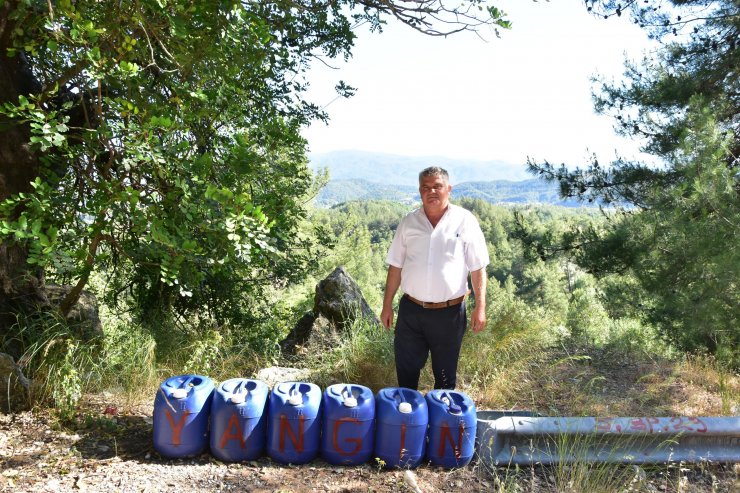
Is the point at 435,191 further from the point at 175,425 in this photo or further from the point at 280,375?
the point at 280,375

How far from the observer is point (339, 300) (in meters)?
6.98

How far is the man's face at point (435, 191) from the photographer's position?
364cm

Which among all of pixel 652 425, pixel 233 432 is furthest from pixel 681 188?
pixel 233 432

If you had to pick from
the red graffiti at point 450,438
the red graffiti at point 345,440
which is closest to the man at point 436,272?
the red graffiti at point 450,438

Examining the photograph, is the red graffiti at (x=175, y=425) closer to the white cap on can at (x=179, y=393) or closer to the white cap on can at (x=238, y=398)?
the white cap on can at (x=179, y=393)

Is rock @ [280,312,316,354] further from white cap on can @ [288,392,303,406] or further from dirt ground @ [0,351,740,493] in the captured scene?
white cap on can @ [288,392,303,406]

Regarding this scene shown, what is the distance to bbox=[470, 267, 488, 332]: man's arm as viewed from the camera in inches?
149

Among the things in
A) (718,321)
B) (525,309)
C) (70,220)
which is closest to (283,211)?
(70,220)

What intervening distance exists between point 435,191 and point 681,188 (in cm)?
409

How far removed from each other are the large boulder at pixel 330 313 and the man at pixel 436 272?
253 cm

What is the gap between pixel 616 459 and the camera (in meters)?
3.23

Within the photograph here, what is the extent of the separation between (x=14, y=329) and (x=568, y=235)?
27.4 ft

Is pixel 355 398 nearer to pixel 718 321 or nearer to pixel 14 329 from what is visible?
pixel 14 329

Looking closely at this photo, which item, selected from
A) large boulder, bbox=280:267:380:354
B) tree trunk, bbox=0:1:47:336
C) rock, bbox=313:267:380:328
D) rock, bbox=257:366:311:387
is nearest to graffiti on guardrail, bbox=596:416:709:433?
rock, bbox=257:366:311:387
